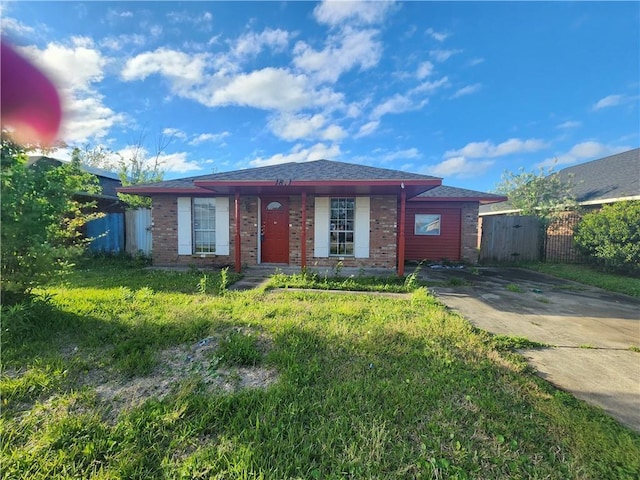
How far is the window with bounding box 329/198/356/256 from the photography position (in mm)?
8500

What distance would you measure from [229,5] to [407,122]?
33.2 feet

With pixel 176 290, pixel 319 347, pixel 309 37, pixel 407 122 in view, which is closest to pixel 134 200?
pixel 176 290

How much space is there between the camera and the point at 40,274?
362 centimetres

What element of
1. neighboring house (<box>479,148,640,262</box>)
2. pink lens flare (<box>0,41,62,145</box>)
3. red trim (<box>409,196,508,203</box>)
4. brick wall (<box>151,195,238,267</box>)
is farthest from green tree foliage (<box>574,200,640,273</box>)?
pink lens flare (<box>0,41,62,145</box>)

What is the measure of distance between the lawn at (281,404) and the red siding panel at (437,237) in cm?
738

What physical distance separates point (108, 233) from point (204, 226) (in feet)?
14.3

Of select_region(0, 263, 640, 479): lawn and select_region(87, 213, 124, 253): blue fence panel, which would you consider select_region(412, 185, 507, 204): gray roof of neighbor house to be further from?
select_region(87, 213, 124, 253): blue fence panel

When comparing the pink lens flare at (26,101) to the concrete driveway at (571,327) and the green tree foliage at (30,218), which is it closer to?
the green tree foliage at (30,218)

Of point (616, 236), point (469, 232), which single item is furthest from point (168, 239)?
point (616, 236)

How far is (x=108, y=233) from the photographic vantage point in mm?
10367

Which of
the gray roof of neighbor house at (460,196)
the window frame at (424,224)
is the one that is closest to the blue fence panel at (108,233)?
the gray roof of neighbor house at (460,196)

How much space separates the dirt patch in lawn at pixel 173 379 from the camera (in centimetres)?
236

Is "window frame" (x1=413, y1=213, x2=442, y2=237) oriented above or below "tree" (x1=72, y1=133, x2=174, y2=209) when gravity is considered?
below

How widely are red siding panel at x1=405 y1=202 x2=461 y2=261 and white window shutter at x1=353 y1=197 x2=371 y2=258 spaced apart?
11.1 feet
